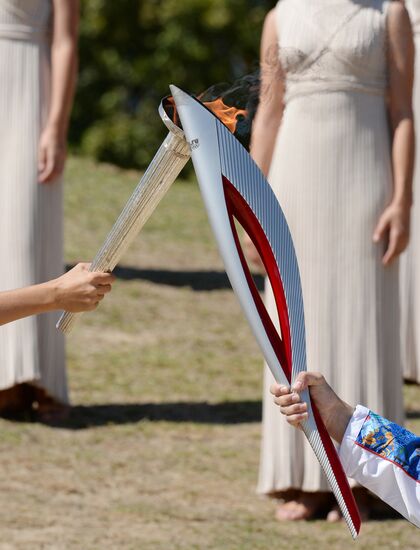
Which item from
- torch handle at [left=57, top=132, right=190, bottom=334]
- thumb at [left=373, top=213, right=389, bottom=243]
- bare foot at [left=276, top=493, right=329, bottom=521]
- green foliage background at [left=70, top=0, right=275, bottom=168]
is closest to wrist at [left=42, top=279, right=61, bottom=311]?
torch handle at [left=57, top=132, right=190, bottom=334]

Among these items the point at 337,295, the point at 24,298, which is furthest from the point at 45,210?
the point at 24,298

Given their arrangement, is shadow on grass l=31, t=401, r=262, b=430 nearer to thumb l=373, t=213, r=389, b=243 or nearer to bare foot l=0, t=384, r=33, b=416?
bare foot l=0, t=384, r=33, b=416

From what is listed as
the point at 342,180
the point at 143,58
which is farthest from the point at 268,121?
the point at 143,58

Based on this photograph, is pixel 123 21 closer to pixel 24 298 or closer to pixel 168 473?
pixel 168 473

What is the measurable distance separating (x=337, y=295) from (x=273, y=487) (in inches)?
29.5

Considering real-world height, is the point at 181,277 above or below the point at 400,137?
below

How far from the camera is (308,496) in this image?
15.6ft

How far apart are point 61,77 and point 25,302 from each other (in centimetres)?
299

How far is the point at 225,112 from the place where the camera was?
9.28ft

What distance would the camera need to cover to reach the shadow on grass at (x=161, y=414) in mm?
5910

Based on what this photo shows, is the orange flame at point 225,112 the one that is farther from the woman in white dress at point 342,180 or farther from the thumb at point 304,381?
the woman in white dress at point 342,180

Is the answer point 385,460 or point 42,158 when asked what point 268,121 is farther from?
point 385,460

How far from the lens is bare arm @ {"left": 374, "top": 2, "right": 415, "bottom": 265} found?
4.56m

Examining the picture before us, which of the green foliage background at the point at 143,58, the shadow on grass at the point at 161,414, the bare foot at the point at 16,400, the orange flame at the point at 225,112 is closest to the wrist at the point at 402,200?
the shadow on grass at the point at 161,414
